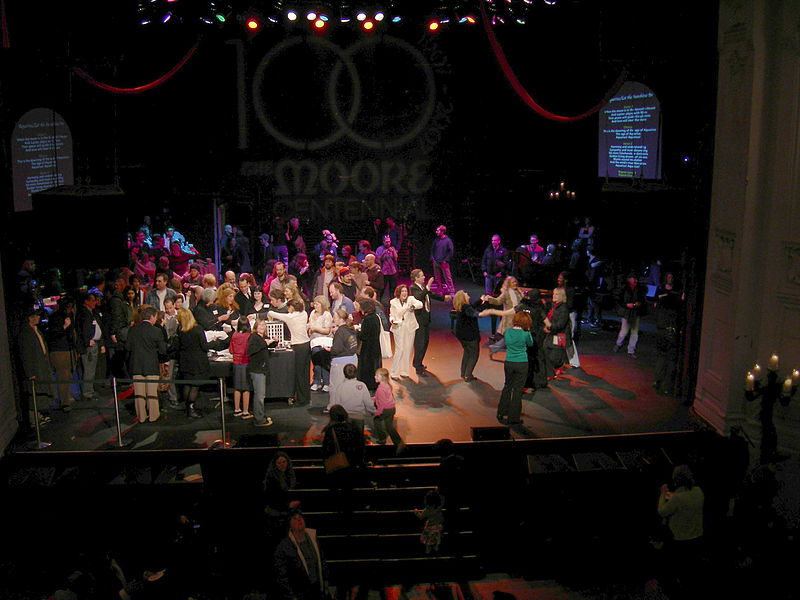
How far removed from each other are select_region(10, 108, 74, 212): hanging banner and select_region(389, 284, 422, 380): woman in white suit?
19.0 ft

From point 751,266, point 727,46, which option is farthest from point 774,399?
point 727,46

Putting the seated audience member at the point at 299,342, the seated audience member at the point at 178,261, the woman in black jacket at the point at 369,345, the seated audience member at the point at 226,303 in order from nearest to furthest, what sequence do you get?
the woman in black jacket at the point at 369,345, the seated audience member at the point at 299,342, the seated audience member at the point at 226,303, the seated audience member at the point at 178,261

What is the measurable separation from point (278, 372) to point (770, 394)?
5.96m

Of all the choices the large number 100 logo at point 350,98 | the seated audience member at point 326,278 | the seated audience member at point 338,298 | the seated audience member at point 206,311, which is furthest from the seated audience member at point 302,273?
the large number 100 logo at point 350,98

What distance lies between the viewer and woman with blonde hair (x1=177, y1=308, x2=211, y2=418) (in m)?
8.49

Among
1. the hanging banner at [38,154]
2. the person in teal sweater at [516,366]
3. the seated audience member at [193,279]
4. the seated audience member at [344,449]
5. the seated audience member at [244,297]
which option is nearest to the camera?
the seated audience member at [344,449]

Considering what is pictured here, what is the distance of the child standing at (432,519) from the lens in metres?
6.56

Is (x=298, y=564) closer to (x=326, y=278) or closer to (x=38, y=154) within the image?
(x=326, y=278)

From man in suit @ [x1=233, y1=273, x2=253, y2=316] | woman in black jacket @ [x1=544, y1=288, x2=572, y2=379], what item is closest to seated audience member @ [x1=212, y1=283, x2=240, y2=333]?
man in suit @ [x1=233, y1=273, x2=253, y2=316]

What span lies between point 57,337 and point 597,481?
23.0 ft

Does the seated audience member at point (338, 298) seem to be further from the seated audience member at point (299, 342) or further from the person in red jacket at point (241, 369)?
the person in red jacket at point (241, 369)

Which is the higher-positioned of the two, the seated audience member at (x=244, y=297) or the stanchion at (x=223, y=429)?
the seated audience member at (x=244, y=297)

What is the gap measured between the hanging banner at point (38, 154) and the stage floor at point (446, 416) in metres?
3.75

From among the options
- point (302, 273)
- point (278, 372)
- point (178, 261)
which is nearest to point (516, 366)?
point (278, 372)
